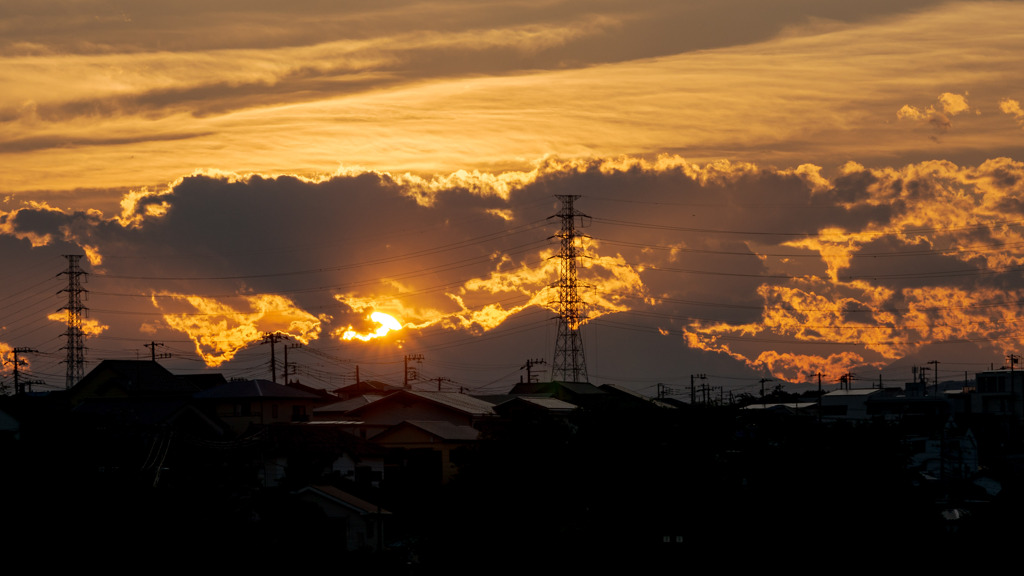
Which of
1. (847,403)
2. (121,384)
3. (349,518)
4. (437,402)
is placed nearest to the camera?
(349,518)

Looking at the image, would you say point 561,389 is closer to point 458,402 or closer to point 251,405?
point 458,402

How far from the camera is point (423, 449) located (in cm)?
7731

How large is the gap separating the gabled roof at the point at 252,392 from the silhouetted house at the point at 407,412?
5.56 meters

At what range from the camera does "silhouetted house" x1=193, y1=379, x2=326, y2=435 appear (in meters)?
86.8

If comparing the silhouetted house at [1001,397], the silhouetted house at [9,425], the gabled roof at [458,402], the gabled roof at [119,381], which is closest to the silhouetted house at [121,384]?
the gabled roof at [119,381]

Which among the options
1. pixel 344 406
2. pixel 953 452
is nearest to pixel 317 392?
pixel 344 406

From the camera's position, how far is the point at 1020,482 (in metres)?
64.8

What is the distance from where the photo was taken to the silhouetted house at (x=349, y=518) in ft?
195

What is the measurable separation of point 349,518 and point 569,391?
5088 cm

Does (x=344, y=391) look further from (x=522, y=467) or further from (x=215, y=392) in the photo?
(x=522, y=467)

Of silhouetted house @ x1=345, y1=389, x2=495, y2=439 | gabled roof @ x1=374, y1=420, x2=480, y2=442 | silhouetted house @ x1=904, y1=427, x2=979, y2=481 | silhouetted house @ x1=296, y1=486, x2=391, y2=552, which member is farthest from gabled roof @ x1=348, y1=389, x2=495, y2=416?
silhouetted house @ x1=904, y1=427, x2=979, y2=481

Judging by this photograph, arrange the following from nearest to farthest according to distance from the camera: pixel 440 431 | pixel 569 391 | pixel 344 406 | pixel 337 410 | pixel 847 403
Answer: pixel 440 431, pixel 337 410, pixel 344 406, pixel 569 391, pixel 847 403

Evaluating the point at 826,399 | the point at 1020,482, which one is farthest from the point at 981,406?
the point at 1020,482

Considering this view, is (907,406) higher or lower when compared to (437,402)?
lower
